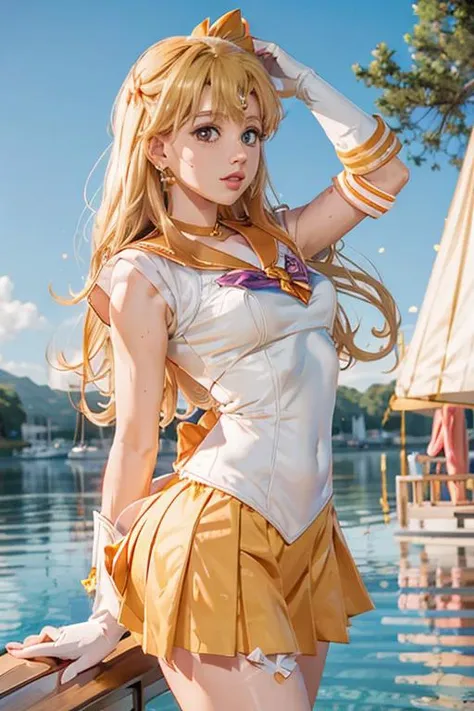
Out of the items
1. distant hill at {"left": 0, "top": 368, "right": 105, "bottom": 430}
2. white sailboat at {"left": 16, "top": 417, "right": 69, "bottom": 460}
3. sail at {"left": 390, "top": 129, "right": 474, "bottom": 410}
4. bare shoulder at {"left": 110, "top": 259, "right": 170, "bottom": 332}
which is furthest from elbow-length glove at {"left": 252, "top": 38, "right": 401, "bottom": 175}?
white sailboat at {"left": 16, "top": 417, "right": 69, "bottom": 460}

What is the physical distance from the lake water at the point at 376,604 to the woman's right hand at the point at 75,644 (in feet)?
7.03

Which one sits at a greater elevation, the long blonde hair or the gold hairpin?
the gold hairpin

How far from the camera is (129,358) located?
1.42 meters

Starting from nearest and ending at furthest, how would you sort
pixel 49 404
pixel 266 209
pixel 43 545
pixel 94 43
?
pixel 266 209
pixel 43 545
pixel 94 43
pixel 49 404

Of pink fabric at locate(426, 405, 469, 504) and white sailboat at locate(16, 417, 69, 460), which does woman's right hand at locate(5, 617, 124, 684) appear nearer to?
pink fabric at locate(426, 405, 469, 504)

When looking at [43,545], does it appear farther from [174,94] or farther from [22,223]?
[174,94]

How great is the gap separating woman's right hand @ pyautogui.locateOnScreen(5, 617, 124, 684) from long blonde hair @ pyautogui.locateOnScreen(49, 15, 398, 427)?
1.00ft

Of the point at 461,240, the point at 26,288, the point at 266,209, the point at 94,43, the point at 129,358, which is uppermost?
the point at 94,43

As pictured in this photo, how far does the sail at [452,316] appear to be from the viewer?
181 inches

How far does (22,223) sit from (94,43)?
3559mm

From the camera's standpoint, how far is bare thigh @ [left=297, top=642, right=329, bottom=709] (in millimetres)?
1439

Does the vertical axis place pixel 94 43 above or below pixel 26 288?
above

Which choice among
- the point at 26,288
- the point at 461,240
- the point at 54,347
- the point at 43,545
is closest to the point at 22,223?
the point at 26,288

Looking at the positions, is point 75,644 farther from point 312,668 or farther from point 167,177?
point 167,177
